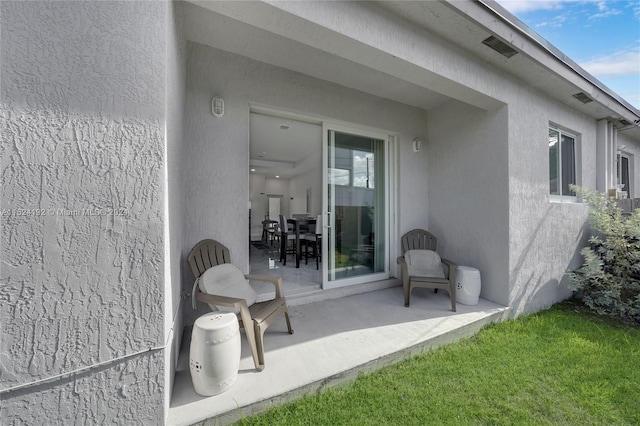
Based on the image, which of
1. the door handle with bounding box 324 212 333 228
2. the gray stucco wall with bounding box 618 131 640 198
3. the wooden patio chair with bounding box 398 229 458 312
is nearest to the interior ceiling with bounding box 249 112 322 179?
the door handle with bounding box 324 212 333 228

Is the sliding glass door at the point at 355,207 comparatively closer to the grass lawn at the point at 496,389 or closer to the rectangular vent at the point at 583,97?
the grass lawn at the point at 496,389

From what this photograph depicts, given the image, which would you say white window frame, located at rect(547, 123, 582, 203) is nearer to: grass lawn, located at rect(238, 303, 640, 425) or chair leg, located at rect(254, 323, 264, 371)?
grass lawn, located at rect(238, 303, 640, 425)

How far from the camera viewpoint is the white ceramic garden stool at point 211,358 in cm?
161

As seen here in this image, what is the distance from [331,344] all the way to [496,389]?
1338 mm

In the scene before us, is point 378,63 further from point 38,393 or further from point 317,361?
point 38,393

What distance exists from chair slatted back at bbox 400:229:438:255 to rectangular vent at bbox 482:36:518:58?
2.48 meters

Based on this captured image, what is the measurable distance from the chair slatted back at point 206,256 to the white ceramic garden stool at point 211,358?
0.77 m

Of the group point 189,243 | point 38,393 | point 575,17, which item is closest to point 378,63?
point 189,243

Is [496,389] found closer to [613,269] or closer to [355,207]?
[355,207]

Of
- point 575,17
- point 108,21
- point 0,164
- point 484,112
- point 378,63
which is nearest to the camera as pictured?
point 0,164

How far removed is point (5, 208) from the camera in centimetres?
113

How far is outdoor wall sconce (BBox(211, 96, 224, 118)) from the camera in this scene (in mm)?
2674

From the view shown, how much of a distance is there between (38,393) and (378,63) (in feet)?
10.6

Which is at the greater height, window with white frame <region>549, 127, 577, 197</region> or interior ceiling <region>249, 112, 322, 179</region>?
interior ceiling <region>249, 112, 322, 179</region>
